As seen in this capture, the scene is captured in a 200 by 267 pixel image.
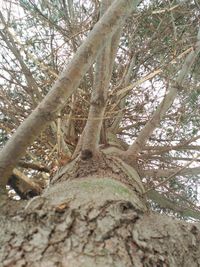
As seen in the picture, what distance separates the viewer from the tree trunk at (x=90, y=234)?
2.74 feet

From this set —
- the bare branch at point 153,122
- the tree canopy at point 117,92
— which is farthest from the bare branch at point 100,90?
the bare branch at point 153,122

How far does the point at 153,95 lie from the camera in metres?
3.07

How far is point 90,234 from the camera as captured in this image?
0.92 metres

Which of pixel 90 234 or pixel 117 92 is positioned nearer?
pixel 90 234

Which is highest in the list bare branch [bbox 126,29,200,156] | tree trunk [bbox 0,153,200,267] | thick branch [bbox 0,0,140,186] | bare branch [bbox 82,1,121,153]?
bare branch [bbox 126,29,200,156]

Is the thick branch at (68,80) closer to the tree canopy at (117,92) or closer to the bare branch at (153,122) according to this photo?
the tree canopy at (117,92)

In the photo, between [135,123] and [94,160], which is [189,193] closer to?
[135,123]

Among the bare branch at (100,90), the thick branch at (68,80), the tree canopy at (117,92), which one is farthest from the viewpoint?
the tree canopy at (117,92)

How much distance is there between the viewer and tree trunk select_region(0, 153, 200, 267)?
0.83 metres

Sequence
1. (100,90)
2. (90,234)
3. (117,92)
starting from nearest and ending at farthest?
(90,234)
(100,90)
(117,92)

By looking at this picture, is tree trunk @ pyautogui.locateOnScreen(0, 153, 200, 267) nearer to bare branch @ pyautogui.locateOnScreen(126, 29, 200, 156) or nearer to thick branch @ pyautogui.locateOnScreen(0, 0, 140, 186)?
thick branch @ pyautogui.locateOnScreen(0, 0, 140, 186)

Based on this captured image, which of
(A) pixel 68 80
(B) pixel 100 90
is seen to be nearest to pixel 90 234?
(A) pixel 68 80

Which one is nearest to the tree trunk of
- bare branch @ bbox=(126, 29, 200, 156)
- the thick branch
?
the thick branch

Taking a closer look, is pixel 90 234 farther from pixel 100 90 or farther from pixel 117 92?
pixel 117 92
